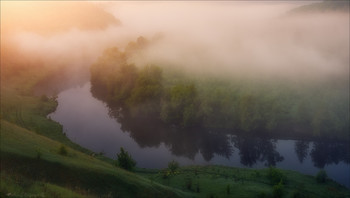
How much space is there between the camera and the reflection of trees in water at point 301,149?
69.1 metres

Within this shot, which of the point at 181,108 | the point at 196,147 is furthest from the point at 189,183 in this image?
the point at 181,108

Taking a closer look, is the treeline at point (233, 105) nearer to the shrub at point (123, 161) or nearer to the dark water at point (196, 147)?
the dark water at point (196, 147)

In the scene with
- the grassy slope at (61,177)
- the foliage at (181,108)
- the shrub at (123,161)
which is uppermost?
→ the foliage at (181,108)

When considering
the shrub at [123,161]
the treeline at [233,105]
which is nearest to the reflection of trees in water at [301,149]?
the treeline at [233,105]

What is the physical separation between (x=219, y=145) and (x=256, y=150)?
839cm

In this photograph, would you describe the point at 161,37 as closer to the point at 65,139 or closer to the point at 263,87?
the point at 263,87

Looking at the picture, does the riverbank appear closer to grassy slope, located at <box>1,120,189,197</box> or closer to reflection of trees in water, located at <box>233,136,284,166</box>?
grassy slope, located at <box>1,120,189,197</box>

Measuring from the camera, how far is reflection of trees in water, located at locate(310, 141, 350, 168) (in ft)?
224

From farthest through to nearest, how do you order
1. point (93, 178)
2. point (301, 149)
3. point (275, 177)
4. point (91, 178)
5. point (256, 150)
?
1. point (301, 149)
2. point (256, 150)
3. point (275, 177)
4. point (93, 178)
5. point (91, 178)

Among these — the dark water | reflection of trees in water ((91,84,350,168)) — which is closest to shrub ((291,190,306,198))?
the dark water

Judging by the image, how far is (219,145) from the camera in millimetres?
71750

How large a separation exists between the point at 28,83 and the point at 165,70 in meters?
44.3

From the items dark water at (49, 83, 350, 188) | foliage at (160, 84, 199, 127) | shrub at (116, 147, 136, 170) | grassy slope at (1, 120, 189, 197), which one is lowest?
grassy slope at (1, 120, 189, 197)

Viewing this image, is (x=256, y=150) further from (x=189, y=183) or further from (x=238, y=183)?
(x=189, y=183)
